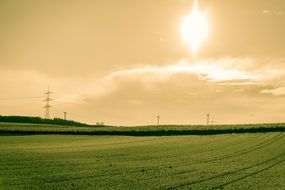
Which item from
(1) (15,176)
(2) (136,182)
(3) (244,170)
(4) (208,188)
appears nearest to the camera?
(4) (208,188)

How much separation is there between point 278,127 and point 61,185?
3288 inches

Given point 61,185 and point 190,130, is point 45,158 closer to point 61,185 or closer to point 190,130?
point 61,185

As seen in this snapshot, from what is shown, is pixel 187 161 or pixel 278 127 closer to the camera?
pixel 187 161

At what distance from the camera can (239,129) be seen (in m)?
100

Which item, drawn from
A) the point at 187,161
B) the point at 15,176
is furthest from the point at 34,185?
the point at 187,161

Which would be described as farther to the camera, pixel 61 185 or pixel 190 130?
pixel 190 130

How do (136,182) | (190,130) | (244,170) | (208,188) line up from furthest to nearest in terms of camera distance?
1. (190,130)
2. (244,170)
3. (136,182)
4. (208,188)

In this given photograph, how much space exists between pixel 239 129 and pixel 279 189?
7836 centimetres

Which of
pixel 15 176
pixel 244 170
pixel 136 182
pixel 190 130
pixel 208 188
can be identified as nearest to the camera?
pixel 208 188

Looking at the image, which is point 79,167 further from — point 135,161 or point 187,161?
point 187,161

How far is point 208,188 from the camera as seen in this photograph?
22.9 metres

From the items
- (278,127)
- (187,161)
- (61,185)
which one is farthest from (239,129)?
(61,185)

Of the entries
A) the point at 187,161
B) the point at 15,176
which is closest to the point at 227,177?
the point at 187,161

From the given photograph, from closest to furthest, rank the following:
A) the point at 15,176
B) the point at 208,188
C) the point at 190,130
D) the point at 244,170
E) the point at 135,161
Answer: the point at 208,188 < the point at 15,176 < the point at 244,170 < the point at 135,161 < the point at 190,130
